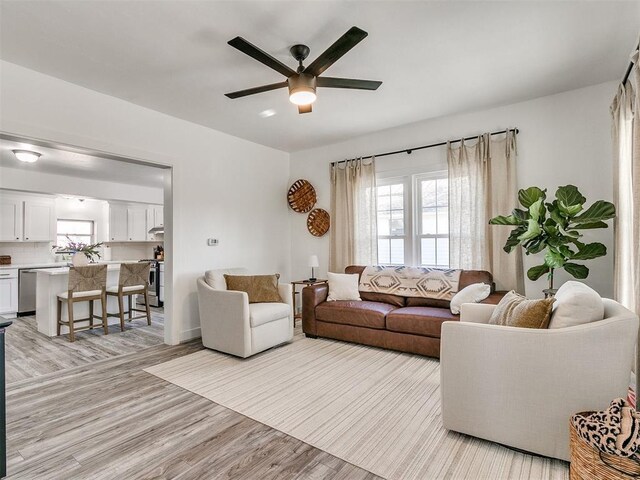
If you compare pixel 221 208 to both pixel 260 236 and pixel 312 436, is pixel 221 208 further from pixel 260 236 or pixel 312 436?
pixel 312 436

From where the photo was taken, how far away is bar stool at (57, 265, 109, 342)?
13.9 ft

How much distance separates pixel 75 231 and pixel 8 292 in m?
Answer: 1.86

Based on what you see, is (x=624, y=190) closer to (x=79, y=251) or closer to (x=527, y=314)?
(x=527, y=314)

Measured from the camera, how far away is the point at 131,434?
7.02 feet

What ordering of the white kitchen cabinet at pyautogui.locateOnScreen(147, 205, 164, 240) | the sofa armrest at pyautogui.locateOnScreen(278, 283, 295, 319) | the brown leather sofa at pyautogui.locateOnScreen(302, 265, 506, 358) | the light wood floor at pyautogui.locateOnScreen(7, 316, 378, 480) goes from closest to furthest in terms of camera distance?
1. the light wood floor at pyautogui.locateOnScreen(7, 316, 378, 480)
2. the brown leather sofa at pyautogui.locateOnScreen(302, 265, 506, 358)
3. the sofa armrest at pyautogui.locateOnScreen(278, 283, 295, 319)
4. the white kitchen cabinet at pyautogui.locateOnScreen(147, 205, 164, 240)

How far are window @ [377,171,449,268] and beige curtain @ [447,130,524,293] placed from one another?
22 cm

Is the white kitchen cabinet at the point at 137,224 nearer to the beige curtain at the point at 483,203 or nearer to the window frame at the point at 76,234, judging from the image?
the window frame at the point at 76,234

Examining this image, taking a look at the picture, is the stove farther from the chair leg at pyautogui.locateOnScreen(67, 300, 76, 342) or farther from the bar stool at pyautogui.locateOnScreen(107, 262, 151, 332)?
the chair leg at pyautogui.locateOnScreen(67, 300, 76, 342)

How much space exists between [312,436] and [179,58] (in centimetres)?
299

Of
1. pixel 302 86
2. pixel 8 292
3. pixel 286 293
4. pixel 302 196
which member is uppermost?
pixel 302 86

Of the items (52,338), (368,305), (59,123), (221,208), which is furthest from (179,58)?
(52,338)

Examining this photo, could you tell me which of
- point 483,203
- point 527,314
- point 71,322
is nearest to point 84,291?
point 71,322

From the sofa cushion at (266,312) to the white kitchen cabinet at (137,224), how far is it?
5297 millimetres

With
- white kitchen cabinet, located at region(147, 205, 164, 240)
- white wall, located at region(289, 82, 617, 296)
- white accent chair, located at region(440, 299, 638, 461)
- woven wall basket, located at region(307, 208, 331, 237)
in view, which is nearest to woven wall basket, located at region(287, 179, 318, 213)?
woven wall basket, located at region(307, 208, 331, 237)
